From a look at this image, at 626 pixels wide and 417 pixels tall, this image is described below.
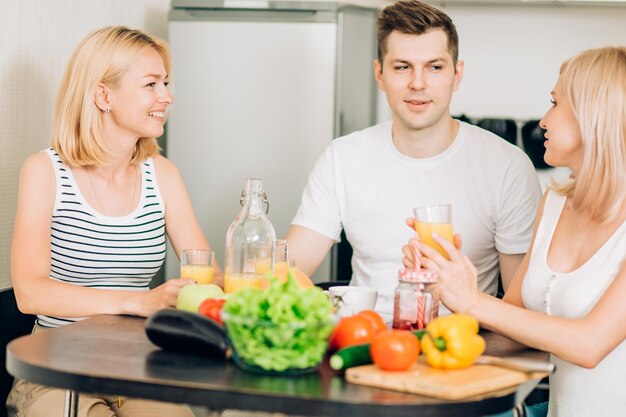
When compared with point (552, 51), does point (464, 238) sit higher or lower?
lower

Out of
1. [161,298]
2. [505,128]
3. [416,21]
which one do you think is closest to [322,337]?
[161,298]

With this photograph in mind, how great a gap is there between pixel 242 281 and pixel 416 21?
3.24 feet

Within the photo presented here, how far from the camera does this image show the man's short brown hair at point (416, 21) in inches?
97.0

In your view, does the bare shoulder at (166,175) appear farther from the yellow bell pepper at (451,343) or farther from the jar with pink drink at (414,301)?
the yellow bell pepper at (451,343)

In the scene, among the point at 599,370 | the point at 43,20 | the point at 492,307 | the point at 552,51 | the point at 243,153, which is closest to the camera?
the point at 492,307

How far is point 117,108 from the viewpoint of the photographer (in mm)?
2393

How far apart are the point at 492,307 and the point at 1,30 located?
1523mm

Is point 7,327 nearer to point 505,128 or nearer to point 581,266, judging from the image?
point 581,266

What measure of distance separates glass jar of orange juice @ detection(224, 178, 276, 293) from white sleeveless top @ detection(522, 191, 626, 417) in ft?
1.93

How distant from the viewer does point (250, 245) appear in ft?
6.18

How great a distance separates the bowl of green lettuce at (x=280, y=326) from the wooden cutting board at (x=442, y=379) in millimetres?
86

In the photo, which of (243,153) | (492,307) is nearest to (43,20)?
(243,153)

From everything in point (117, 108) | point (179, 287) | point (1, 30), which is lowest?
point (179, 287)

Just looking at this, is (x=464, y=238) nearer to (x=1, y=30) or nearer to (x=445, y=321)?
(x=445, y=321)
